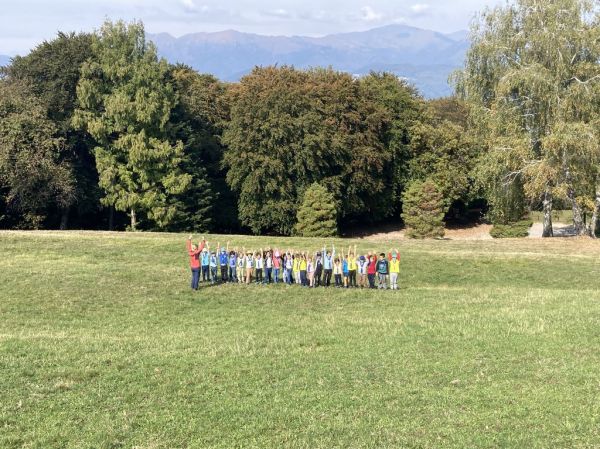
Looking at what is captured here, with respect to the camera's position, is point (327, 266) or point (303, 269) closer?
point (303, 269)

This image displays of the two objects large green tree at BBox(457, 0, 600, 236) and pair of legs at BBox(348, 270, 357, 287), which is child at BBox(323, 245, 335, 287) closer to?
pair of legs at BBox(348, 270, 357, 287)

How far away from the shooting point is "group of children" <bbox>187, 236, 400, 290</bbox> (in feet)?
92.1

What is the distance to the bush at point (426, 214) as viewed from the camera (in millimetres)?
57375

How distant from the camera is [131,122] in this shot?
5244 cm

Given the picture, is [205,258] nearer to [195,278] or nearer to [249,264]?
[195,278]

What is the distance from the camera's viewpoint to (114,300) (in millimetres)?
24844

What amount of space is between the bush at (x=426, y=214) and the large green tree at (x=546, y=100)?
12416 mm

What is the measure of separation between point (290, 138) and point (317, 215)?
9754 millimetres

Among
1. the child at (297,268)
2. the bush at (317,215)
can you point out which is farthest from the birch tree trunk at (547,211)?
the child at (297,268)

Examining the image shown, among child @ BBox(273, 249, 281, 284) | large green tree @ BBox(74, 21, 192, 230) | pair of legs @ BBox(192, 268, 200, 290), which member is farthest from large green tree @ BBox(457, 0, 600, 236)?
large green tree @ BBox(74, 21, 192, 230)

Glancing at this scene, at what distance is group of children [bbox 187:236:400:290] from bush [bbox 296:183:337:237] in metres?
24.2

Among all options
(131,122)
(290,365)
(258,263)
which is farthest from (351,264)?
(131,122)

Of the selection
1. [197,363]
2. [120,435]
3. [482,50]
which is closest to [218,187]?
[482,50]

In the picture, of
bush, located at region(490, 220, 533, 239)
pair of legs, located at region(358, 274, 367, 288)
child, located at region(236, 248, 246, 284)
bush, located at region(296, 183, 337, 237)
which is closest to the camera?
pair of legs, located at region(358, 274, 367, 288)
